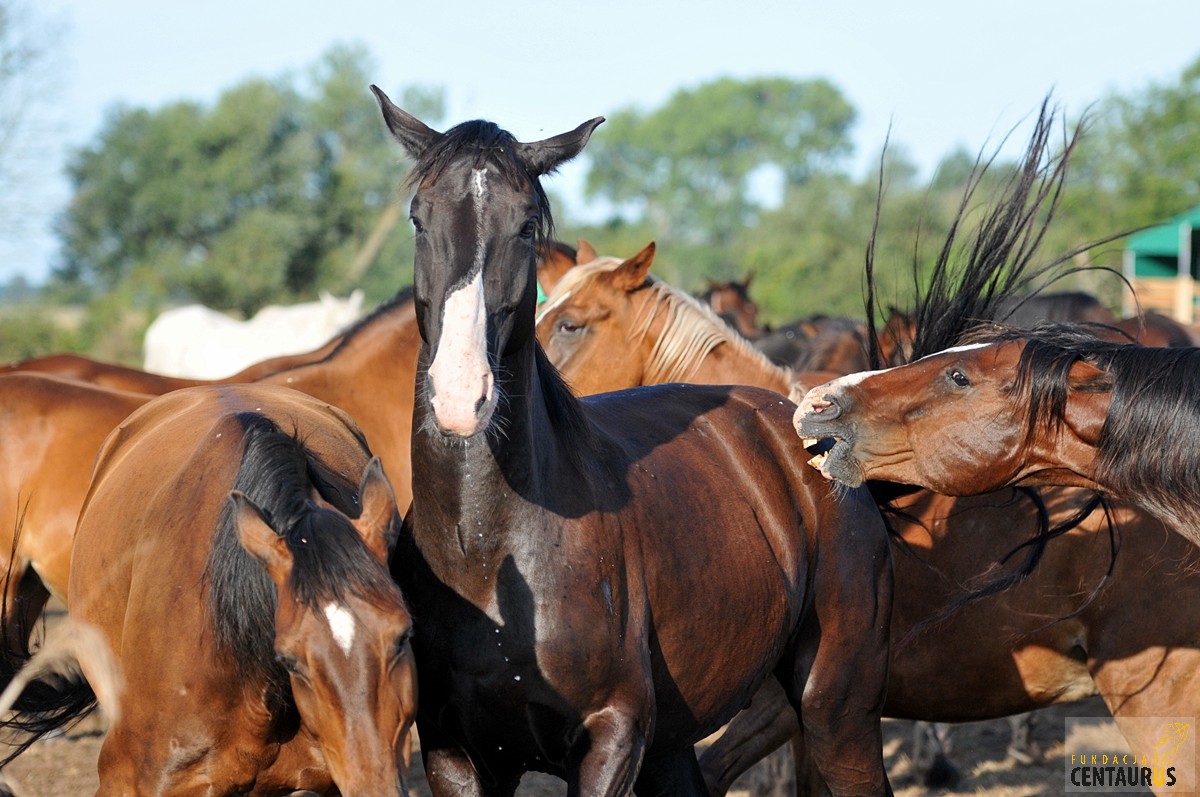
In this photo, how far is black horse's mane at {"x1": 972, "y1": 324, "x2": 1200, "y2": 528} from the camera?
10.7 feet

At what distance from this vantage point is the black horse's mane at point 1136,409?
3.25 metres

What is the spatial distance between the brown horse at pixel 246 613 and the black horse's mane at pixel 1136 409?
1920 mm

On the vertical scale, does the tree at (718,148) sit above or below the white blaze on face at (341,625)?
above

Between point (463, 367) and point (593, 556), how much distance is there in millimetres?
678

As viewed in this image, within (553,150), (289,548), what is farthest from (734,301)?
(289,548)

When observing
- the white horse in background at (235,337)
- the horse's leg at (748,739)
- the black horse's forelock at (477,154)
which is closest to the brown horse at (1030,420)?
the black horse's forelock at (477,154)

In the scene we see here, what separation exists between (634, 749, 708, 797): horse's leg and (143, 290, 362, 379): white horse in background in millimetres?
9730

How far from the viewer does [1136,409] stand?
3.29 meters

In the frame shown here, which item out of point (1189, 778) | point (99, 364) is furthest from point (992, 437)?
point (99, 364)

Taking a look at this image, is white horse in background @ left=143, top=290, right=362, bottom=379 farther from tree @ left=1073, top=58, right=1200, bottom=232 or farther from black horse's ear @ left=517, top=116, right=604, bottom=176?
tree @ left=1073, top=58, right=1200, bottom=232

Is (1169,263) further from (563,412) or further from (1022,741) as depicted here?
(563,412)

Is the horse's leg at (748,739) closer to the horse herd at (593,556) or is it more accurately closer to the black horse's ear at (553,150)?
the horse herd at (593,556)

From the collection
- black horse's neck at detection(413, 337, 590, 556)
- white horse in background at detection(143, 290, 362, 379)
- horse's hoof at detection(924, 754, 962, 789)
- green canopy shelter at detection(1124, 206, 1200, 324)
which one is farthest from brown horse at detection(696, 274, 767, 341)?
black horse's neck at detection(413, 337, 590, 556)

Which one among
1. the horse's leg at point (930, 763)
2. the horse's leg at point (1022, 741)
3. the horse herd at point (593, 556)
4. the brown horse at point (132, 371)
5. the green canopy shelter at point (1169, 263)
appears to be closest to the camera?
the horse herd at point (593, 556)
